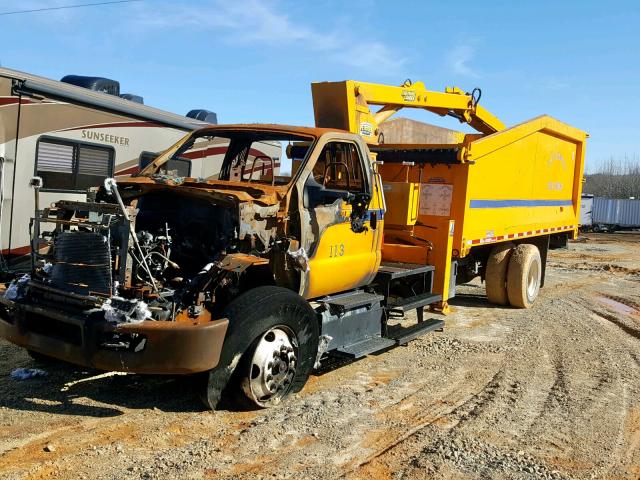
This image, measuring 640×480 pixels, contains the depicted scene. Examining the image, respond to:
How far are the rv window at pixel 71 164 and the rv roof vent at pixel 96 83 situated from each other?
3.98ft

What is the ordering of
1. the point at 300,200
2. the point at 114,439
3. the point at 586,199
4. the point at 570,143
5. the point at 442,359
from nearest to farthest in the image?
1. the point at 114,439
2. the point at 300,200
3. the point at 442,359
4. the point at 570,143
5. the point at 586,199

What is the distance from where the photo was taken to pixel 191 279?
15.7 ft

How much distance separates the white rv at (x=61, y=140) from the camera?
7.27 meters

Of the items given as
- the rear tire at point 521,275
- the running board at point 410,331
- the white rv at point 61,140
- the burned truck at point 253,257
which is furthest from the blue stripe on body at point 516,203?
the white rv at point 61,140

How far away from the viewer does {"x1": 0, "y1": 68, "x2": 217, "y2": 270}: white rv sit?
727cm

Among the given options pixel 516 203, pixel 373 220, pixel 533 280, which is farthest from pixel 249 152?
pixel 533 280

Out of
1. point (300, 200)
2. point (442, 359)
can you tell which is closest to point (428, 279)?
point (442, 359)

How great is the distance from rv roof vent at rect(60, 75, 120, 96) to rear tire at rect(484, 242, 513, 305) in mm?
6497

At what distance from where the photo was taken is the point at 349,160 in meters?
6.23

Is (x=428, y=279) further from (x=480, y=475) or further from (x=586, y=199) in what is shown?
(x=586, y=199)

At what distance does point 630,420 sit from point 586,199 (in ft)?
112

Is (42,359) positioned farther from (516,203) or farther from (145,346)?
(516,203)

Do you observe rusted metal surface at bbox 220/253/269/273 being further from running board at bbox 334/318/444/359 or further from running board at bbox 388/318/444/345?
running board at bbox 388/318/444/345

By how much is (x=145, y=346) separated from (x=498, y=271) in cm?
709
